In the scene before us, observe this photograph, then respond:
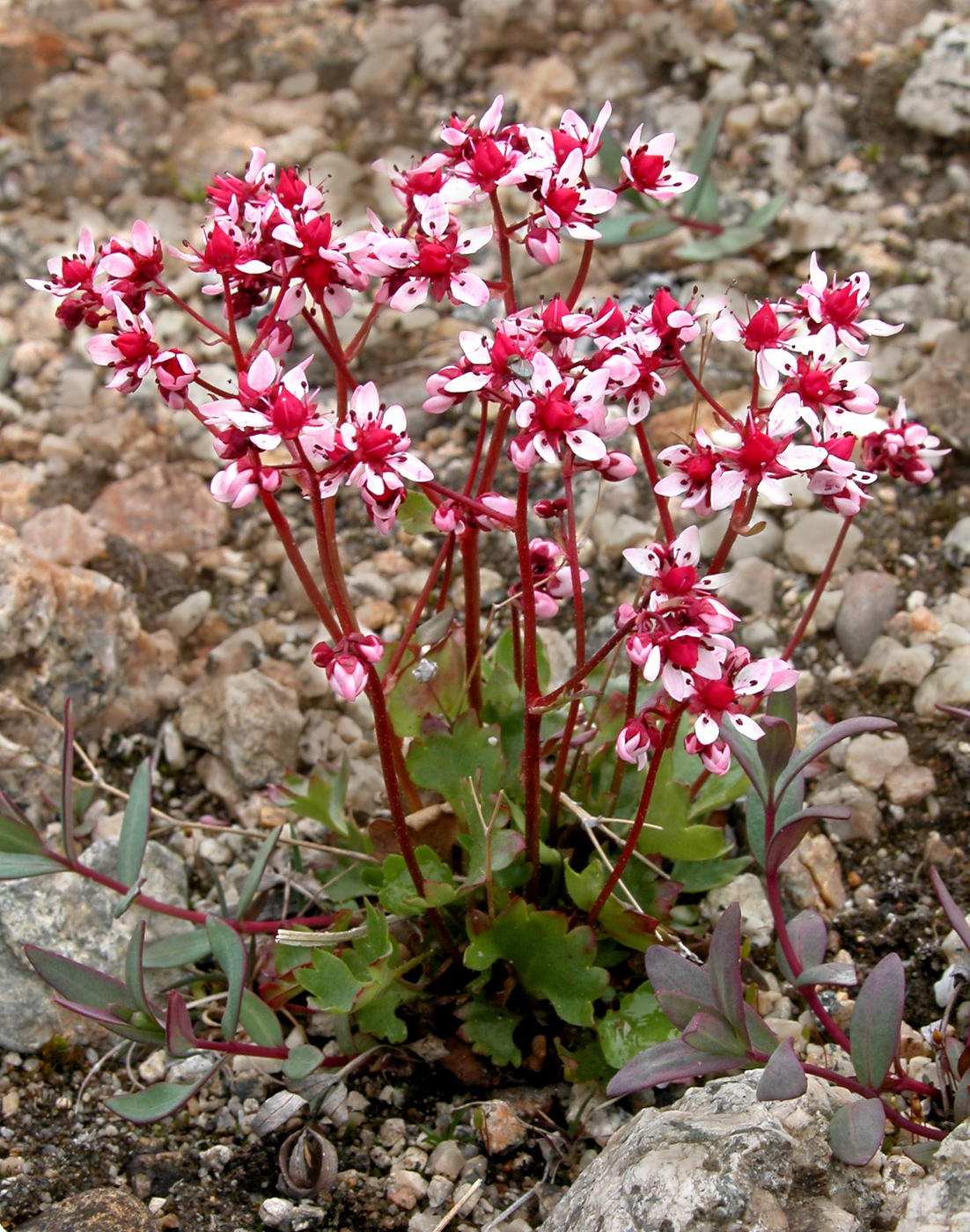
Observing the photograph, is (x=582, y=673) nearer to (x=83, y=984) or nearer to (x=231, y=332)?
(x=231, y=332)

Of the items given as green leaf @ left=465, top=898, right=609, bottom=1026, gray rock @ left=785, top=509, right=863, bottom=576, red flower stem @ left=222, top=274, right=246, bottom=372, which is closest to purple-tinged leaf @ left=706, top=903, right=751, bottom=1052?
green leaf @ left=465, top=898, right=609, bottom=1026

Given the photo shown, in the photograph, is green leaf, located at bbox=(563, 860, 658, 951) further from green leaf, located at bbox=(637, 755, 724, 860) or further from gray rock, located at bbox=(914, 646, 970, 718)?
gray rock, located at bbox=(914, 646, 970, 718)

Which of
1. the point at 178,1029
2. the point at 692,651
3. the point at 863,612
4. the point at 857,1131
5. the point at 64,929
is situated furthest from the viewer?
the point at 863,612

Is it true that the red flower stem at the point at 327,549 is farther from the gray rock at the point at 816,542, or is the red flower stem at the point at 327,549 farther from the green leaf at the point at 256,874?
the gray rock at the point at 816,542

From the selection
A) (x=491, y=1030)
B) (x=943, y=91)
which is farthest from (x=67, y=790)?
(x=943, y=91)

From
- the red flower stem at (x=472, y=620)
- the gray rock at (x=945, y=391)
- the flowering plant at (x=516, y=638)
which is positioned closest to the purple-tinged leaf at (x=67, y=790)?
the flowering plant at (x=516, y=638)
